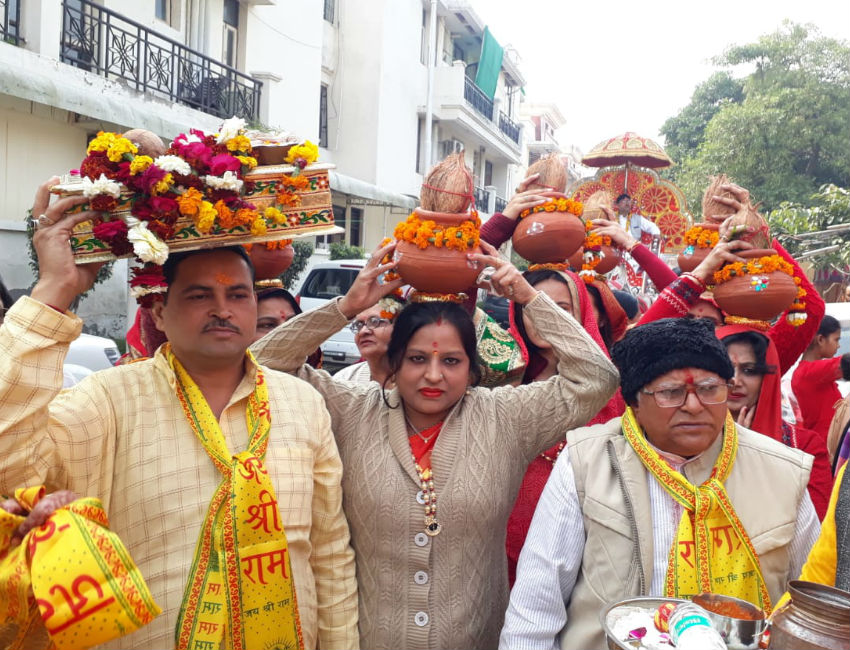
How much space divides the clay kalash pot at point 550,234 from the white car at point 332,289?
7.50 metres

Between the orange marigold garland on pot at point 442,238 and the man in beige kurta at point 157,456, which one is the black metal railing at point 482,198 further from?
the man in beige kurta at point 157,456

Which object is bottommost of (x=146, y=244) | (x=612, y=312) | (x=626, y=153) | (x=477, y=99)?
(x=612, y=312)

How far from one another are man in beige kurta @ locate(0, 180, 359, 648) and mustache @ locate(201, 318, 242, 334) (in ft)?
0.05

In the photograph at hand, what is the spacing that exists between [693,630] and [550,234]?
2200mm

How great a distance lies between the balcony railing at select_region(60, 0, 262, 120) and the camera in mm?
11406

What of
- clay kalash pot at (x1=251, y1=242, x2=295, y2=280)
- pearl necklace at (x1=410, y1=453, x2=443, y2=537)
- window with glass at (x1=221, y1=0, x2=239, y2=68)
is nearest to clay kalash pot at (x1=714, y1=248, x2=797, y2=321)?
pearl necklace at (x1=410, y1=453, x2=443, y2=537)

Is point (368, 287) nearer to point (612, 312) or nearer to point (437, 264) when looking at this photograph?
point (437, 264)

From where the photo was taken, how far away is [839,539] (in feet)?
6.29

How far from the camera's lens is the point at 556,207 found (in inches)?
138

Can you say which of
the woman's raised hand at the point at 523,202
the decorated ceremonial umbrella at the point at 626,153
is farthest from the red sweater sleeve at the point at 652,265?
the decorated ceremonial umbrella at the point at 626,153

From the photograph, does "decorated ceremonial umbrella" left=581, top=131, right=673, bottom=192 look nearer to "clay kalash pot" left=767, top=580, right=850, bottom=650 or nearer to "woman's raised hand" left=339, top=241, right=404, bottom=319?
"woman's raised hand" left=339, top=241, right=404, bottom=319

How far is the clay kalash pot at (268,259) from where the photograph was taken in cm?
350

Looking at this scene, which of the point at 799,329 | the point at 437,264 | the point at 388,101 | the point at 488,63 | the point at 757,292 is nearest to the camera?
the point at 437,264

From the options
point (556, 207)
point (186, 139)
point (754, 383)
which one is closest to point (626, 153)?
point (556, 207)
